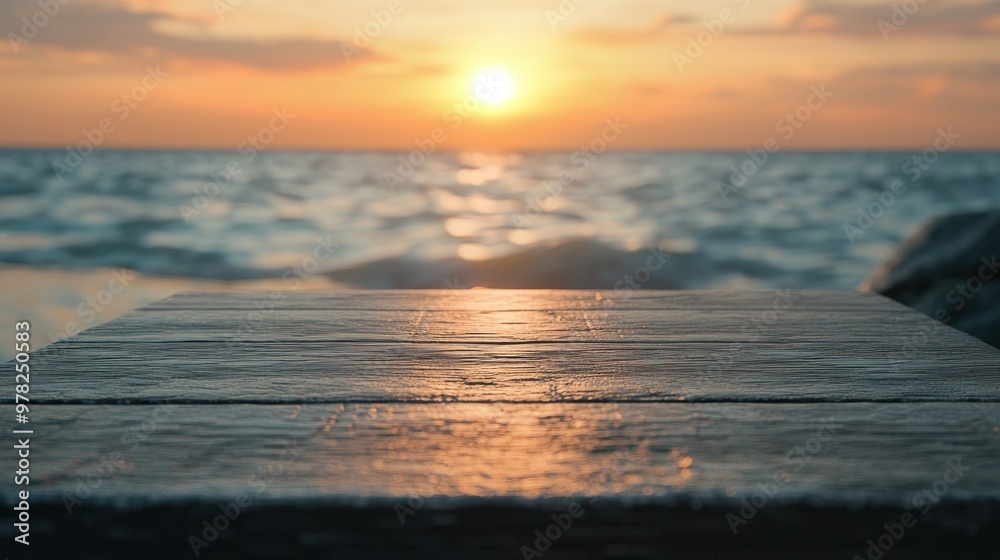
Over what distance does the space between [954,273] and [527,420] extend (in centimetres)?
349

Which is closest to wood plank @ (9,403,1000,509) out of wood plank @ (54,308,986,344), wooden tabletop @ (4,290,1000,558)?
wooden tabletop @ (4,290,1000,558)

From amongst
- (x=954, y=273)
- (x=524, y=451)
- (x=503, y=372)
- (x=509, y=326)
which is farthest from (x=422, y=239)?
(x=524, y=451)

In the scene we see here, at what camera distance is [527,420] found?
42.8 inches

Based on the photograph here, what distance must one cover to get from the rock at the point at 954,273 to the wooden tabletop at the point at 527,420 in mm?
2155

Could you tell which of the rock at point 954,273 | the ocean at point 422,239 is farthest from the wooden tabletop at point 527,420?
the ocean at point 422,239

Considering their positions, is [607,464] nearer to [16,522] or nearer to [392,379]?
[392,379]

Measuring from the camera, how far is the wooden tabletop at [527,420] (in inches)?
32.4

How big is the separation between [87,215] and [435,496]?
60.4 ft

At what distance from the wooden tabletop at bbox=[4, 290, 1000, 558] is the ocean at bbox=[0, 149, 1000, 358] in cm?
475

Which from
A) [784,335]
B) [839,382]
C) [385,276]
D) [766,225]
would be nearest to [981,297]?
[784,335]

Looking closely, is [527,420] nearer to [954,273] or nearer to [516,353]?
[516,353]

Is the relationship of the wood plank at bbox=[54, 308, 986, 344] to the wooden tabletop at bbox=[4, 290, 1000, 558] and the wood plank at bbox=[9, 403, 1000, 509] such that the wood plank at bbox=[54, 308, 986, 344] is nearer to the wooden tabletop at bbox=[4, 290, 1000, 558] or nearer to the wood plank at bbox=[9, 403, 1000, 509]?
the wooden tabletop at bbox=[4, 290, 1000, 558]

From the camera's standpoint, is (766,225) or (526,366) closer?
(526,366)

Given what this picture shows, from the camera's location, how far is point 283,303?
2.10 metres
